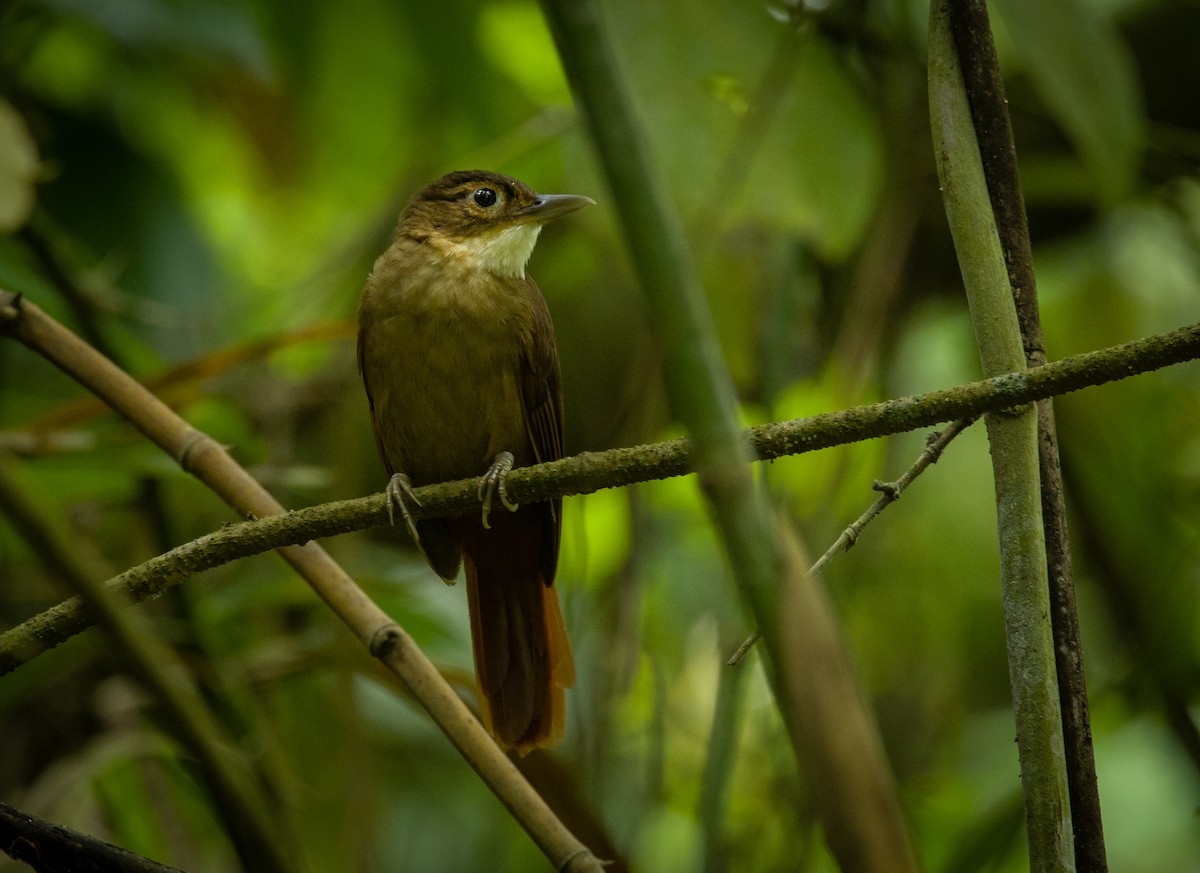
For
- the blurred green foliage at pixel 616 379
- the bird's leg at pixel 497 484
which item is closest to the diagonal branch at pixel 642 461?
the bird's leg at pixel 497 484

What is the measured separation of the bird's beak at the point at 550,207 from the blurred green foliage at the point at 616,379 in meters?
0.09

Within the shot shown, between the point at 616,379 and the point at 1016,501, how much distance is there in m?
2.77

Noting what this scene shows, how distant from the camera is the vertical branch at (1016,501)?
108 cm

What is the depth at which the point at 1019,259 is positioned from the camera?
1279mm

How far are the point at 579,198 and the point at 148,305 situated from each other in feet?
3.99

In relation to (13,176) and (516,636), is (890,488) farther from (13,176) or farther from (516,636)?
(516,636)

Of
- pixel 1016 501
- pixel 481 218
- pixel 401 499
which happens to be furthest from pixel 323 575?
pixel 481 218

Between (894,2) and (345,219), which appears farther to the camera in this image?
(345,219)

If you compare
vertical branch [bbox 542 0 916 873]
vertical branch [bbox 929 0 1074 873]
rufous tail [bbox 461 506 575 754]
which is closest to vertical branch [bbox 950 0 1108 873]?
vertical branch [bbox 929 0 1074 873]

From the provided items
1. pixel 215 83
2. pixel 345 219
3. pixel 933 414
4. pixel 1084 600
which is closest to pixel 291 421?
pixel 345 219

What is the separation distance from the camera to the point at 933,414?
1194mm

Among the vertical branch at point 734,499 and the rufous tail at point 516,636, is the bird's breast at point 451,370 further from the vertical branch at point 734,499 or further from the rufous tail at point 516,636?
the vertical branch at point 734,499

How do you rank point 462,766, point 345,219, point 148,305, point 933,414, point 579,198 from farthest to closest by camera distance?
1. point 345,219
2. point 462,766
3. point 148,305
4. point 579,198
5. point 933,414

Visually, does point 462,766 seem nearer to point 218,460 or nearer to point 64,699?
point 64,699
